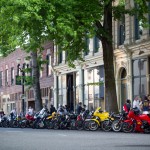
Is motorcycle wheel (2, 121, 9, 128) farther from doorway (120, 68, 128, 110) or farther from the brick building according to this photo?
the brick building

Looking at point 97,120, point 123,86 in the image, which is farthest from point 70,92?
point 97,120

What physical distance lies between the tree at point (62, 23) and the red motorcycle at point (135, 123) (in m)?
5.10

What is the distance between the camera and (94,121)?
90.0 ft

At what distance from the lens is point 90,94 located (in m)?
43.2

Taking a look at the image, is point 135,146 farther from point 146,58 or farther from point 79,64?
point 79,64

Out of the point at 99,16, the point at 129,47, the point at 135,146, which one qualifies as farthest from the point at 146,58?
the point at 135,146

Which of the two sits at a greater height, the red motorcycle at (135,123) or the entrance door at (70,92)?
the entrance door at (70,92)

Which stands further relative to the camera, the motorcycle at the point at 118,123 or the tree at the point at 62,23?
the tree at the point at 62,23

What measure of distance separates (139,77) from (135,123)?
10.9 meters

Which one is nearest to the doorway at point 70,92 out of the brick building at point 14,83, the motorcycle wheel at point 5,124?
the brick building at point 14,83

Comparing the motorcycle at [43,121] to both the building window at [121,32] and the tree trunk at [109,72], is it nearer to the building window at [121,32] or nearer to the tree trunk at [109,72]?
the tree trunk at [109,72]

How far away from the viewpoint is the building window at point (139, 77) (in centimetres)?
3488

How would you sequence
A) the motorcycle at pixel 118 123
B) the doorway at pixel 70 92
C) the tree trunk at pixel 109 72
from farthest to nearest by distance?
1. the doorway at pixel 70 92
2. the tree trunk at pixel 109 72
3. the motorcycle at pixel 118 123

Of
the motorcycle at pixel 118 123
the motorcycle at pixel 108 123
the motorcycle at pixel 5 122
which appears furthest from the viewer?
the motorcycle at pixel 5 122
